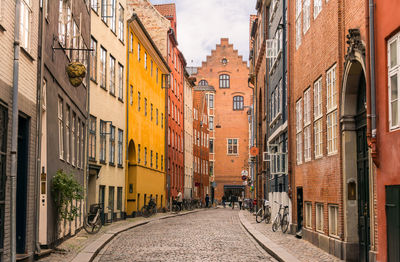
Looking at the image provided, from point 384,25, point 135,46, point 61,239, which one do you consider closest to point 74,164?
point 61,239

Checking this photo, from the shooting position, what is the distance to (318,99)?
16797 millimetres

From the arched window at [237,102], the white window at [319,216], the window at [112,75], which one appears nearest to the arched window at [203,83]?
the arched window at [237,102]

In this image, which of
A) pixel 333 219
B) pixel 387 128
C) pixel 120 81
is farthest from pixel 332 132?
pixel 120 81

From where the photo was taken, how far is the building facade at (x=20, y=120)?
34.0 ft

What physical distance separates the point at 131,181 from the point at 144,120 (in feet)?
17.7

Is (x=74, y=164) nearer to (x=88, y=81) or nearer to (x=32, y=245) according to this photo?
(x=88, y=81)

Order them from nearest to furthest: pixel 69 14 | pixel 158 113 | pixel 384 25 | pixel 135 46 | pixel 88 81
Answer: pixel 384 25
pixel 69 14
pixel 88 81
pixel 135 46
pixel 158 113

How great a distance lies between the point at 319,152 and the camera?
16719 mm

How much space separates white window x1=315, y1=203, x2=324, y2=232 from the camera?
1652cm

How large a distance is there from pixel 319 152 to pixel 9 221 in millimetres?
8915

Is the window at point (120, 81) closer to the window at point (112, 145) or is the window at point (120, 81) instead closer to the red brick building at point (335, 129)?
the window at point (112, 145)

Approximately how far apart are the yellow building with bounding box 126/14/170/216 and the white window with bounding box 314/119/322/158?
17.3 meters

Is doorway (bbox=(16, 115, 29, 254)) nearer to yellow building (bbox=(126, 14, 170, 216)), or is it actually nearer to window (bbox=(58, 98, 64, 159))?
window (bbox=(58, 98, 64, 159))

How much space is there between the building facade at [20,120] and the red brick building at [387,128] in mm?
6072
